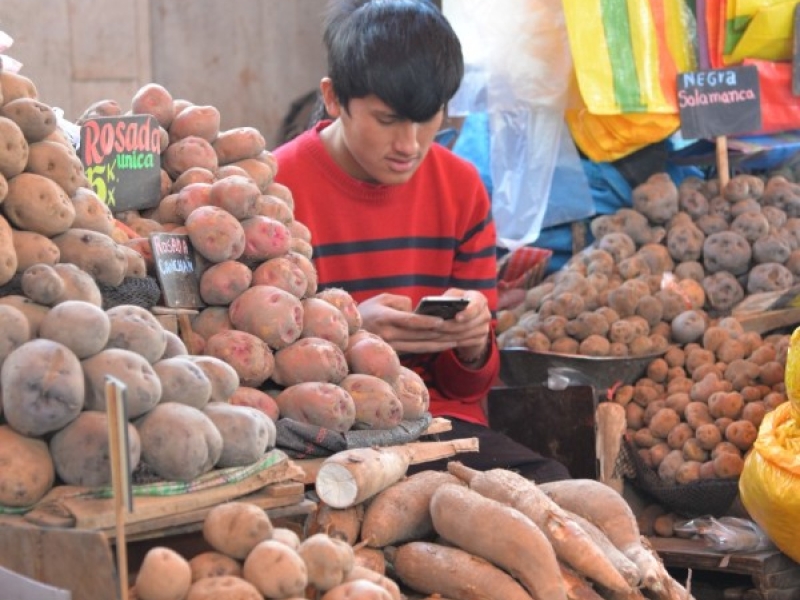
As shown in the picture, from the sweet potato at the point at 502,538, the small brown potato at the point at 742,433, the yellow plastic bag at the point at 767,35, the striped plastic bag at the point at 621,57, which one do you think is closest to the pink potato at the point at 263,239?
the sweet potato at the point at 502,538

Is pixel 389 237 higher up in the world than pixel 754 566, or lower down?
higher up

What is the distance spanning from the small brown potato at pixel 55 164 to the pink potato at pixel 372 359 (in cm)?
67

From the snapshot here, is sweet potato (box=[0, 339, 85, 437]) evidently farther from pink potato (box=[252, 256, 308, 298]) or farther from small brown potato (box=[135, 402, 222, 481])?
pink potato (box=[252, 256, 308, 298])

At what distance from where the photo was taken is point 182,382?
6.37ft

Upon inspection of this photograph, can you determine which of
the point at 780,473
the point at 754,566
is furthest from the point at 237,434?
the point at 754,566

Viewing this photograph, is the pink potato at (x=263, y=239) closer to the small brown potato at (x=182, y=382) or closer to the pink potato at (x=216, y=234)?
the pink potato at (x=216, y=234)

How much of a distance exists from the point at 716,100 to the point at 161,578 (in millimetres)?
3881

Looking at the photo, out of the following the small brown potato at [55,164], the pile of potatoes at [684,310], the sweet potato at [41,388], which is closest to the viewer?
the sweet potato at [41,388]

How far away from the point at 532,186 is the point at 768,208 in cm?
97

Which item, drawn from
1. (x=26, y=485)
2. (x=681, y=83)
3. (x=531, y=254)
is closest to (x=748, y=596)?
(x=531, y=254)

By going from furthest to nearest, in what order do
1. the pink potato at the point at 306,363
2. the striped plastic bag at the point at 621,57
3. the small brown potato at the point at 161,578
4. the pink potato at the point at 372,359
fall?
the striped plastic bag at the point at 621,57
the pink potato at the point at 372,359
the pink potato at the point at 306,363
the small brown potato at the point at 161,578

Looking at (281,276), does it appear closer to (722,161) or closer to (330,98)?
(330,98)

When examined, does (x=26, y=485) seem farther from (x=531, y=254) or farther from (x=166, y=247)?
(x=531, y=254)

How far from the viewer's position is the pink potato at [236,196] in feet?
8.16
